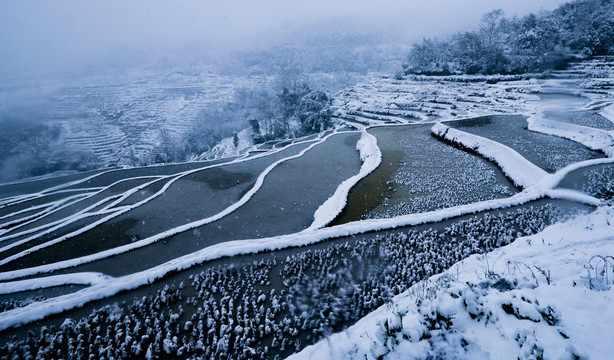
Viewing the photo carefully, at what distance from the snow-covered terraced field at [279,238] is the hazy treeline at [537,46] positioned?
24965 mm

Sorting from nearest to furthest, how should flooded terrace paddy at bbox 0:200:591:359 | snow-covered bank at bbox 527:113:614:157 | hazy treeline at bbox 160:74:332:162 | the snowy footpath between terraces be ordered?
the snowy footpath between terraces
flooded terrace paddy at bbox 0:200:591:359
snow-covered bank at bbox 527:113:614:157
hazy treeline at bbox 160:74:332:162

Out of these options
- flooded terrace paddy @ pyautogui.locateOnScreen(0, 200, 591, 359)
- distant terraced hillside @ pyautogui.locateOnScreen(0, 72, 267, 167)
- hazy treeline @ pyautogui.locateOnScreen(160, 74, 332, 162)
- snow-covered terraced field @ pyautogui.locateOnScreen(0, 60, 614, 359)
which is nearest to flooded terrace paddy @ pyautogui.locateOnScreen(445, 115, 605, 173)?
snow-covered terraced field @ pyautogui.locateOnScreen(0, 60, 614, 359)

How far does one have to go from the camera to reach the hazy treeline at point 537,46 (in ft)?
124

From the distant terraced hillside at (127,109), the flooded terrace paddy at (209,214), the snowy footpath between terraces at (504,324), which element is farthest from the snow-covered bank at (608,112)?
the distant terraced hillside at (127,109)

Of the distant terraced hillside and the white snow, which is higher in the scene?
the distant terraced hillside

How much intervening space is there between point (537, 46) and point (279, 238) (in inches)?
2044

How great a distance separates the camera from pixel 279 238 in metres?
9.81

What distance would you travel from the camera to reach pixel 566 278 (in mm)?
4801

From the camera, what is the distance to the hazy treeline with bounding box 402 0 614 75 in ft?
124

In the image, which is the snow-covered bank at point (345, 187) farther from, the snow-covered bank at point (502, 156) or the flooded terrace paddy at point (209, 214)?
the snow-covered bank at point (502, 156)

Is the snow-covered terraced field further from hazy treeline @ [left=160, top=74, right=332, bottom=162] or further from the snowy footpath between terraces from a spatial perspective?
hazy treeline @ [left=160, top=74, right=332, bottom=162]

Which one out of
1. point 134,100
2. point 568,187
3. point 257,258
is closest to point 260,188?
point 257,258

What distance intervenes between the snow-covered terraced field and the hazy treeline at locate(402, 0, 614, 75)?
25.0m

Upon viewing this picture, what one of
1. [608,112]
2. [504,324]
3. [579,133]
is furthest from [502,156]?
[504,324]
